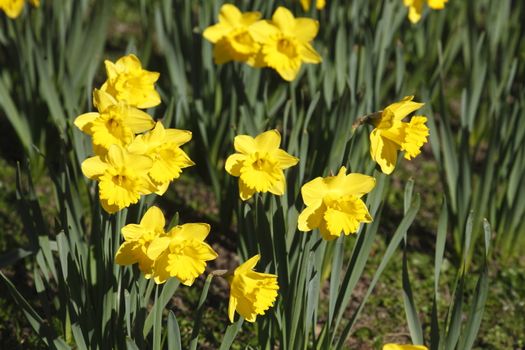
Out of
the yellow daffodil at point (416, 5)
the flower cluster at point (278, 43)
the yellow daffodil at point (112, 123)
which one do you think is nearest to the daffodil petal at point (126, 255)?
the yellow daffodil at point (112, 123)

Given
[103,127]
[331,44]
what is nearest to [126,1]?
[331,44]

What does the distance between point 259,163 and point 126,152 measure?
348 mm

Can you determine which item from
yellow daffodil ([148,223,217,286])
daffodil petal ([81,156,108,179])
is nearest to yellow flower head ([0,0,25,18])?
daffodil petal ([81,156,108,179])

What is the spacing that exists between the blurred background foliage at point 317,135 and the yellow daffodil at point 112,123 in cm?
48

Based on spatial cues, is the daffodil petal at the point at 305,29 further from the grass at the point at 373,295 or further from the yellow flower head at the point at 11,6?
the yellow flower head at the point at 11,6

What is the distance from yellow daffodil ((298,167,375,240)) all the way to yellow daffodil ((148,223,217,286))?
0.28m

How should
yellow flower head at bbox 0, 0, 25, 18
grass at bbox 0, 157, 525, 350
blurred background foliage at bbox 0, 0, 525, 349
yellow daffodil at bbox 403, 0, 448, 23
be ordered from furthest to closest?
yellow daffodil at bbox 403, 0, 448, 23, yellow flower head at bbox 0, 0, 25, 18, blurred background foliage at bbox 0, 0, 525, 349, grass at bbox 0, 157, 525, 350

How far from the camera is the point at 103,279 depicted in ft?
6.53

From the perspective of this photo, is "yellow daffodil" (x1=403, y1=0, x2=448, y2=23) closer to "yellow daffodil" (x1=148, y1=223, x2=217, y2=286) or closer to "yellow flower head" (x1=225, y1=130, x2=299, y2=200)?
"yellow flower head" (x1=225, y1=130, x2=299, y2=200)

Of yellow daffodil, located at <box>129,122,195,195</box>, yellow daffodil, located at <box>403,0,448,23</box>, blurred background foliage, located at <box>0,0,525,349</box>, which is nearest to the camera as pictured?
yellow daffodil, located at <box>129,122,195,195</box>

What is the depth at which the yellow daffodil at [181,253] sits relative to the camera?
5.82 ft

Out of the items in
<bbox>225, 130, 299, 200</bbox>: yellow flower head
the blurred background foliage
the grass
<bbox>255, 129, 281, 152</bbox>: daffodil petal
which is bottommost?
the grass

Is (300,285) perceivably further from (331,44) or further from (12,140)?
(12,140)

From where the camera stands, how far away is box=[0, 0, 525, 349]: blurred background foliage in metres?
2.67
